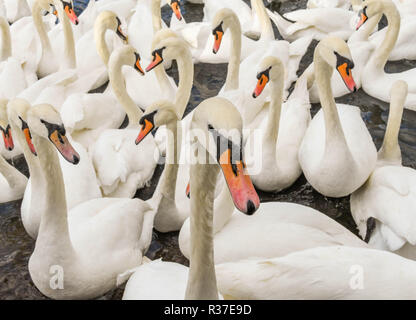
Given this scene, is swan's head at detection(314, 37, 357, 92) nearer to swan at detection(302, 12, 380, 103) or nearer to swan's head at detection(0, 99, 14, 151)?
swan at detection(302, 12, 380, 103)

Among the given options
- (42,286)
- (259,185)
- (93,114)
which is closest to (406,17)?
(259,185)

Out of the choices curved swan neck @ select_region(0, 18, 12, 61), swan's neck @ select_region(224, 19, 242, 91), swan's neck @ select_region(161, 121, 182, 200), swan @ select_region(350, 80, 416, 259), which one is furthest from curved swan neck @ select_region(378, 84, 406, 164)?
curved swan neck @ select_region(0, 18, 12, 61)

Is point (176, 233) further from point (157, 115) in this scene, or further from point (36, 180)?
point (36, 180)

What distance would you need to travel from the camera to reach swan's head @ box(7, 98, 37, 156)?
4668 millimetres

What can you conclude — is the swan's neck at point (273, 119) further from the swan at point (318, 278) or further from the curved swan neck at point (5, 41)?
the curved swan neck at point (5, 41)

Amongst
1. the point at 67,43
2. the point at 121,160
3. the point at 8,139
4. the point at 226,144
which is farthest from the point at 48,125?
the point at 67,43

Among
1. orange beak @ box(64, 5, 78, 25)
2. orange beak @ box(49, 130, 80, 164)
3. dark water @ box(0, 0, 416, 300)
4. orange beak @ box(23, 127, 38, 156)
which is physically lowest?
dark water @ box(0, 0, 416, 300)

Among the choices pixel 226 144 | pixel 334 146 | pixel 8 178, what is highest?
pixel 226 144

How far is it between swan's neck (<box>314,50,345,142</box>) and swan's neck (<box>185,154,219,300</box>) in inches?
87.1

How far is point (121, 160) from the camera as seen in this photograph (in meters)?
5.26

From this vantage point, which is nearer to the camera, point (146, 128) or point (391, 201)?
point (391, 201)

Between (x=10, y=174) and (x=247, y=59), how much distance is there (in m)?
2.90

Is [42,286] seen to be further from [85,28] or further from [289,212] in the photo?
[85,28]

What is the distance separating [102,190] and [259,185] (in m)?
1.39
